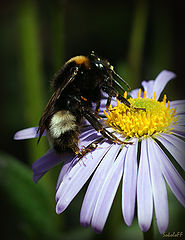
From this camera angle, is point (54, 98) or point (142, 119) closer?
point (54, 98)

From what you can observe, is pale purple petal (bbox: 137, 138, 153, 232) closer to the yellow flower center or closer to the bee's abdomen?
the yellow flower center

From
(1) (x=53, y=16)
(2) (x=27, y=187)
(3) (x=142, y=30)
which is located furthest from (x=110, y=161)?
(3) (x=142, y=30)

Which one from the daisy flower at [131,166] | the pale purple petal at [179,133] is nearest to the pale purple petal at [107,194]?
the daisy flower at [131,166]

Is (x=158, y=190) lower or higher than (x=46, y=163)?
higher

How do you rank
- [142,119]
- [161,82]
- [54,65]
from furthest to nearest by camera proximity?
[54,65]
[161,82]
[142,119]

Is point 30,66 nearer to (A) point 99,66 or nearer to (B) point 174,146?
(A) point 99,66

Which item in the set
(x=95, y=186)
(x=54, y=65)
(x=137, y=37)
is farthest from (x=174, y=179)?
(x=137, y=37)

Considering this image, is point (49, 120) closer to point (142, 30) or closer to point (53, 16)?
point (53, 16)
